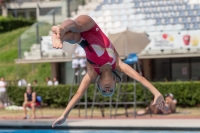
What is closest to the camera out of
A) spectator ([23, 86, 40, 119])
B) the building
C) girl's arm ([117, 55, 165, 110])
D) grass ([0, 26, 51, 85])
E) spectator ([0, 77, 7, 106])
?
girl's arm ([117, 55, 165, 110])

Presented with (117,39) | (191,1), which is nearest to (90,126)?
(117,39)

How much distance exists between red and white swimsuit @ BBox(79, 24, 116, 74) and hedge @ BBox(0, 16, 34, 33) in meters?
31.4

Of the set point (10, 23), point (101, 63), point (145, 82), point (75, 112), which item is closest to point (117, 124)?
point (75, 112)

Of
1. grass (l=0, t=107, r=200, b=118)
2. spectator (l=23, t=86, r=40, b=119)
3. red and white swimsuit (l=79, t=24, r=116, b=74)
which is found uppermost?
red and white swimsuit (l=79, t=24, r=116, b=74)

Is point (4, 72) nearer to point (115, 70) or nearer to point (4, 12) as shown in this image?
point (4, 12)

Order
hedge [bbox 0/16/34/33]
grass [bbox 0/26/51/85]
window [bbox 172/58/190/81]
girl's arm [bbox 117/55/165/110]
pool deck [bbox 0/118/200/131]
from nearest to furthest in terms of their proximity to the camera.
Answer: girl's arm [bbox 117/55/165/110] → pool deck [bbox 0/118/200/131] → window [bbox 172/58/190/81] → grass [bbox 0/26/51/85] → hedge [bbox 0/16/34/33]

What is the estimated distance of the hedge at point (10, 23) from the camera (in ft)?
125

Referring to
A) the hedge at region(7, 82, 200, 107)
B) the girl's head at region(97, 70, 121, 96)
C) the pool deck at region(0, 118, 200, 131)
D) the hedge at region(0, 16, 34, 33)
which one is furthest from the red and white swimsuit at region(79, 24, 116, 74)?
the hedge at region(0, 16, 34, 33)

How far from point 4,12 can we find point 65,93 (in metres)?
27.0

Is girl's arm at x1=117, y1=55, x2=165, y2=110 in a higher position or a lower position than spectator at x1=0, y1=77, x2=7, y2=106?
higher

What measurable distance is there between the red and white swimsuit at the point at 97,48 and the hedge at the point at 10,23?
103ft

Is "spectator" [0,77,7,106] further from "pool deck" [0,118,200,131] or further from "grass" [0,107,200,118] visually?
"pool deck" [0,118,200,131]

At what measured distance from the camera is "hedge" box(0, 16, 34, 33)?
38250mm

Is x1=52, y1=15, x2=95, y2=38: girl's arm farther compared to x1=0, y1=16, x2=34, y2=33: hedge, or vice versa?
x1=0, y1=16, x2=34, y2=33: hedge
